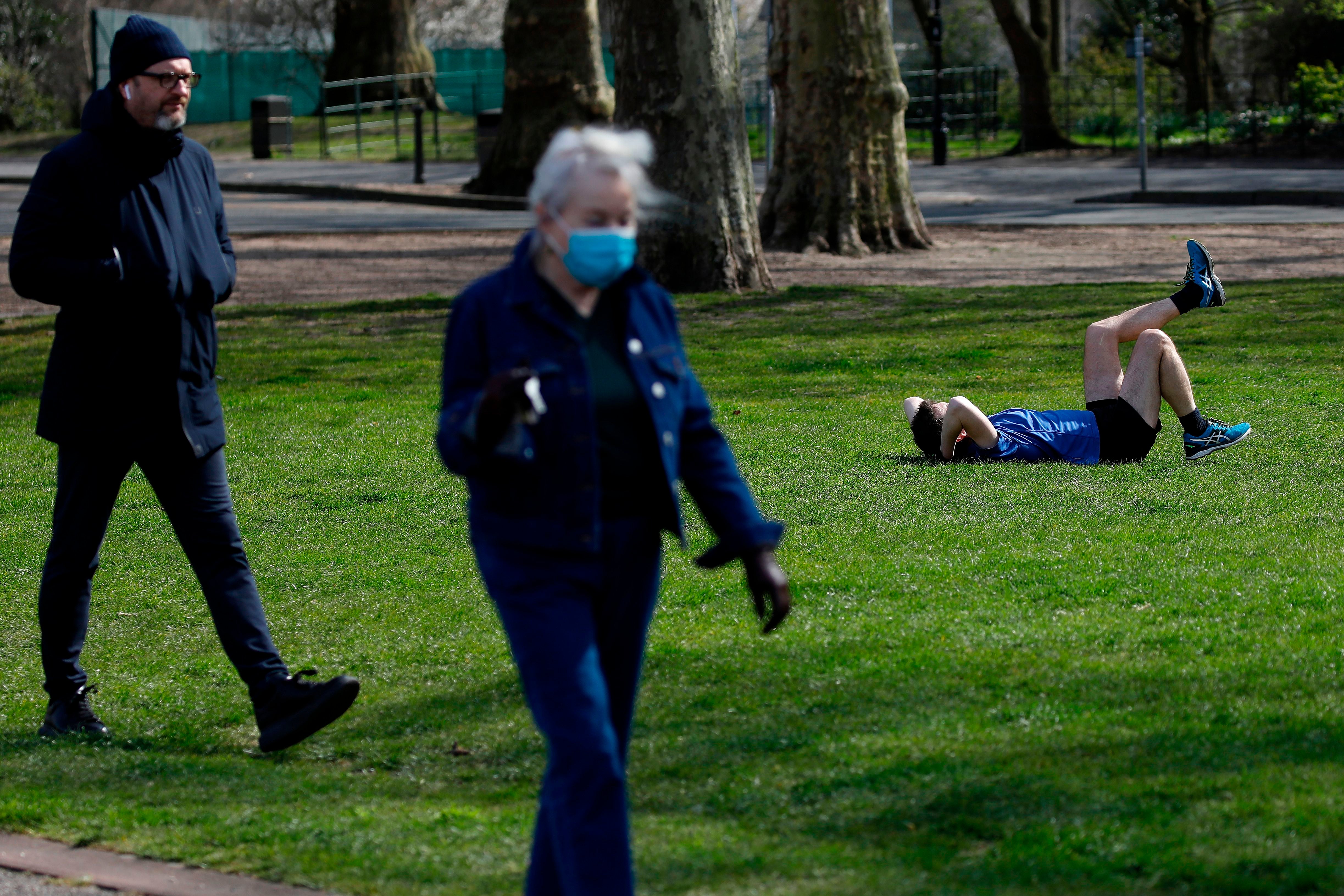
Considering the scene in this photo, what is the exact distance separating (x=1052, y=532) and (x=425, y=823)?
3.72 metres

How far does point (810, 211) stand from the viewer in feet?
65.1

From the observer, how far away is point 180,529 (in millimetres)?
4719

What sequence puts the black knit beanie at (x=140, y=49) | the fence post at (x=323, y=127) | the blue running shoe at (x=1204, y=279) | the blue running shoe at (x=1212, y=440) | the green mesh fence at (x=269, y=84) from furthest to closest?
the green mesh fence at (x=269, y=84), the fence post at (x=323, y=127), the blue running shoe at (x=1204, y=279), the blue running shoe at (x=1212, y=440), the black knit beanie at (x=140, y=49)

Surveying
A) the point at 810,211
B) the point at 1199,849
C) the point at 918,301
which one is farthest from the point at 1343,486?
the point at 810,211

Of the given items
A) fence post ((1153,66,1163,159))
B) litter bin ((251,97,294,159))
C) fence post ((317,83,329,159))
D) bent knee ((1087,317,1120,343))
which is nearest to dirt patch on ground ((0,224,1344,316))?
bent knee ((1087,317,1120,343))

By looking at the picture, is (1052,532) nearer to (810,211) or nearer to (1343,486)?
(1343,486)

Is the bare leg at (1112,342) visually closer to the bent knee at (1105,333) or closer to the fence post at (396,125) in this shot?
the bent knee at (1105,333)

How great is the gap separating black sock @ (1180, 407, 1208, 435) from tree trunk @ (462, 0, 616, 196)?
60.3ft

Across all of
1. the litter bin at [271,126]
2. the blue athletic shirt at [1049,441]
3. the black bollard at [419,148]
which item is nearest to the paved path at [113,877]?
the blue athletic shirt at [1049,441]

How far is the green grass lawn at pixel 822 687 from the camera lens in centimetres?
379

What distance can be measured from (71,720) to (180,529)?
743mm

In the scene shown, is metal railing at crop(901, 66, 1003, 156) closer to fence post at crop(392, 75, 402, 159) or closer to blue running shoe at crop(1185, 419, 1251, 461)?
fence post at crop(392, 75, 402, 159)

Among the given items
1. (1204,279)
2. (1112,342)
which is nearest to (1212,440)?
(1112,342)

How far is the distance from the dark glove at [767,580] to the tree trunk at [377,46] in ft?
133
